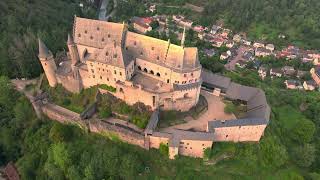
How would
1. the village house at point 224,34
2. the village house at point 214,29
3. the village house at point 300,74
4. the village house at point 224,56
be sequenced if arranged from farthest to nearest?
the village house at point 214,29 < the village house at point 224,34 < the village house at point 224,56 < the village house at point 300,74

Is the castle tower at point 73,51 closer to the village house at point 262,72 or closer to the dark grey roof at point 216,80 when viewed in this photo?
the dark grey roof at point 216,80

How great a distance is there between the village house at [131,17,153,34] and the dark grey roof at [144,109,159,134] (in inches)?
2474

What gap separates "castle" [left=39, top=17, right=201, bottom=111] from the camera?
5866 cm

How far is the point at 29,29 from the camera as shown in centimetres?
8950

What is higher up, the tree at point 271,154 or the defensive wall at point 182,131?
the defensive wall at point 182,131

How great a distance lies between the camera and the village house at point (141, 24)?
117850mm

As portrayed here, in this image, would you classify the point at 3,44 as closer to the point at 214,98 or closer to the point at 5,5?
the point at 5,5

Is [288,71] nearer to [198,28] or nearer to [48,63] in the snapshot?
[198,28]

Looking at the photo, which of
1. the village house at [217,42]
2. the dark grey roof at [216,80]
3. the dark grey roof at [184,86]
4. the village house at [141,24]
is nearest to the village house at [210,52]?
the village house at [217,42]

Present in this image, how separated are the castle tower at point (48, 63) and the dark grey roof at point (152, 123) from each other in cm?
2357

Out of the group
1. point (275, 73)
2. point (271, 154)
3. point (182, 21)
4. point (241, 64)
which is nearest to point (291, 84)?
point (275, 73)

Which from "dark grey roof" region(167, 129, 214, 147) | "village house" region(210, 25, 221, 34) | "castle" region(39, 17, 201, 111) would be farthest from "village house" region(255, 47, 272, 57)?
"dark grey roof" region(167, 129, 214, 147)

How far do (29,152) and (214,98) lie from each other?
4023 centimetres

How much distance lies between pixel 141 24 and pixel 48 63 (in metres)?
61.1
